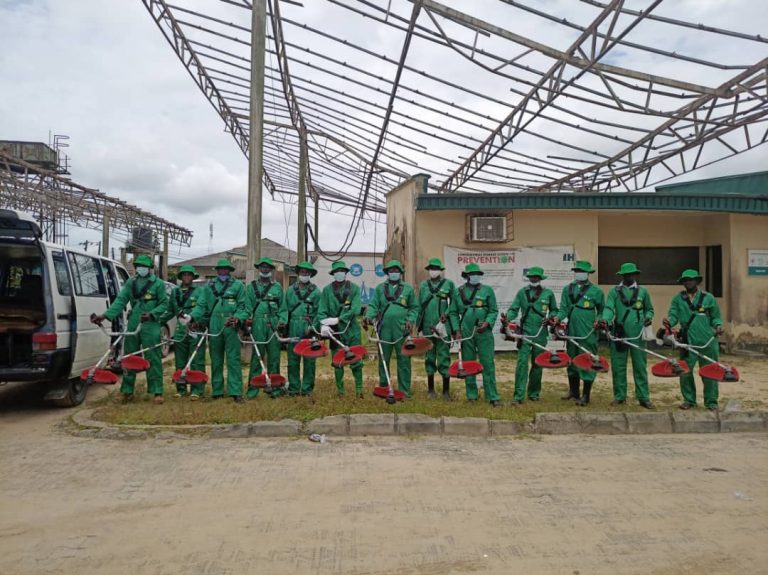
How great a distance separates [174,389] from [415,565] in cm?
595

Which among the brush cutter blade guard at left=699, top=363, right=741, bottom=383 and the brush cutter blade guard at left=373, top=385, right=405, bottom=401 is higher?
the brush cutter blade guard at left=699, top=363, right=741, bottom=383

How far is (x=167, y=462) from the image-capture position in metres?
5.26

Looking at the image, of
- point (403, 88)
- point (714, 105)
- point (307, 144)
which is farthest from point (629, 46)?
point (307, 144)

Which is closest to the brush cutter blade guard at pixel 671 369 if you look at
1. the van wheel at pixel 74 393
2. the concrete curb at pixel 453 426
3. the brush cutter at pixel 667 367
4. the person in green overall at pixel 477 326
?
the brush cutter at pixel 667 367

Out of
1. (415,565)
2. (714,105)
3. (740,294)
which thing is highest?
(714,105)

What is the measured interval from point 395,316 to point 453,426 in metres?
1.74

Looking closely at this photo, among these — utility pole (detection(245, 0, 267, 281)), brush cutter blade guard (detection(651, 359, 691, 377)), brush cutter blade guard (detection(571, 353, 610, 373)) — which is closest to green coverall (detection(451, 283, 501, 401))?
brush cutter blade guard (detection(571, 353, 610, 373))

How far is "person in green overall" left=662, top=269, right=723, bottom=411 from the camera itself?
708cm

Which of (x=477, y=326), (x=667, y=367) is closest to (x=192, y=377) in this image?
(x=477, y=326)

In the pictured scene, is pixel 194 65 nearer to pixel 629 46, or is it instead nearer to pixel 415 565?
pixel 629 46

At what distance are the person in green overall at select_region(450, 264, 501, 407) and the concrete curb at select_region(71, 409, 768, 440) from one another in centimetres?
93

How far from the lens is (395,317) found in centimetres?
750

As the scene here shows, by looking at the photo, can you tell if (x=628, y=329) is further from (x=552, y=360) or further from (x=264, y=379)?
(x=264, y=379)

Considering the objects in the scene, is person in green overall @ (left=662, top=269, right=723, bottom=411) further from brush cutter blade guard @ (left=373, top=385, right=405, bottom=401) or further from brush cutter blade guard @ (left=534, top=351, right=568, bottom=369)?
brush cutter blade guard @ (left=373, top=385, right=405, bottom=401)
